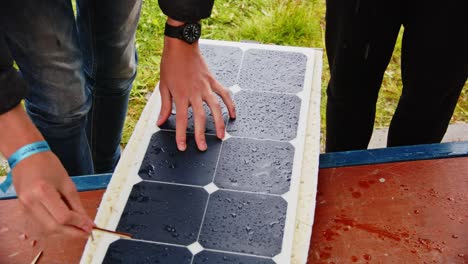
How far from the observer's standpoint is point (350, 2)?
68.9 inches

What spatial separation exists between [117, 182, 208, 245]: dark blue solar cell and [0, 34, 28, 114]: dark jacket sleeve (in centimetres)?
42

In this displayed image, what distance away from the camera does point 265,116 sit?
5.48 ft

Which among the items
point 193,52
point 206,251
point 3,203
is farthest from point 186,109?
point 3,203

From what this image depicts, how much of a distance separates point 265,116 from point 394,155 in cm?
45

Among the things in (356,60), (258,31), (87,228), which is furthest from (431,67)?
(258,31)

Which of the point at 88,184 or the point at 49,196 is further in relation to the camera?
the point at 88,184

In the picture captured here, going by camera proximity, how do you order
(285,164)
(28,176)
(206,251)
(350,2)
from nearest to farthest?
(28,176)
(206,251)
(285,164)
(350,2)

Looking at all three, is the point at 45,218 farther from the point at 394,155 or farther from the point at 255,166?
the point at 394,155

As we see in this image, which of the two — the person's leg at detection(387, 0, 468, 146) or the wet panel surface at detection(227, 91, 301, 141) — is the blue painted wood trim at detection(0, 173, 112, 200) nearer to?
the wet panel surface at detection(227, 91, 301, 141)

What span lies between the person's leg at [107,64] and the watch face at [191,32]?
1.43ft

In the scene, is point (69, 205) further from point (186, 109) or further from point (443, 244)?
point (443, 244)

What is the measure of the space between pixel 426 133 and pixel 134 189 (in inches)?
48.6

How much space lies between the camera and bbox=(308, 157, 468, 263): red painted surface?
1338 millimetres

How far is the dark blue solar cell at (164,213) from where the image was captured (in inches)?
51.8
